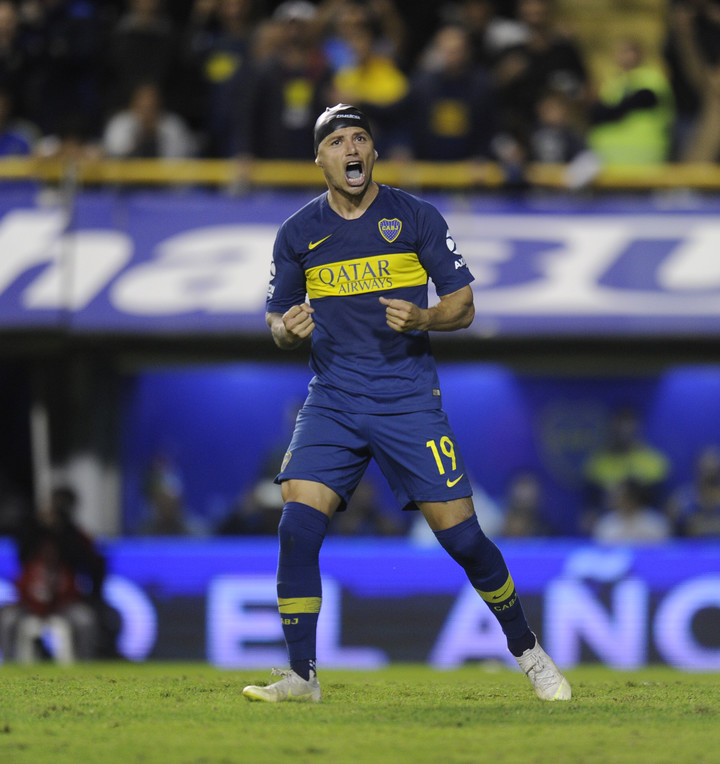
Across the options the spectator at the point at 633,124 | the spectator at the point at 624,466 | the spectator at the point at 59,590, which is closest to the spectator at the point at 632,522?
the spectator at the point at 624,466

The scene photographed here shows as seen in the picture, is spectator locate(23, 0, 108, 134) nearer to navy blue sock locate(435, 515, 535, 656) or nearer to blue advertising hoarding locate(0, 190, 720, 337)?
blue advertising hoarding locate(0, 190, 720, 337)

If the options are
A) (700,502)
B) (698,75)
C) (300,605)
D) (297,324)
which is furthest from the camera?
(698,75)

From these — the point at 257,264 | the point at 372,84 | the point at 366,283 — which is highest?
the point at 372,84

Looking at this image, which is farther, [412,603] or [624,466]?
[624,466]

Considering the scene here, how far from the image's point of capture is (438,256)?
5383 millimetres

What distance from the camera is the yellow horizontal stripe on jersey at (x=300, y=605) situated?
5.22 meters

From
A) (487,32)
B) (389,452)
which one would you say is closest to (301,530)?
(389,452)

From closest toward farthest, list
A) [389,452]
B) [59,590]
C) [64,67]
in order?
[389,452], [59,590], [64,67]

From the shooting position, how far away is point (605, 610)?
10.2 metres

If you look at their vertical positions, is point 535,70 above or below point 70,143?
above

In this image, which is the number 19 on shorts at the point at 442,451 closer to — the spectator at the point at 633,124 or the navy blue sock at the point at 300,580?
the navy blue sock at the point at 300,580

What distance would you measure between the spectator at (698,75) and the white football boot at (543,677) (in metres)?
7.34

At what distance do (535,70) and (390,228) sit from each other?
7.23 metres

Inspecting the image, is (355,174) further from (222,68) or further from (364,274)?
(222,68)
